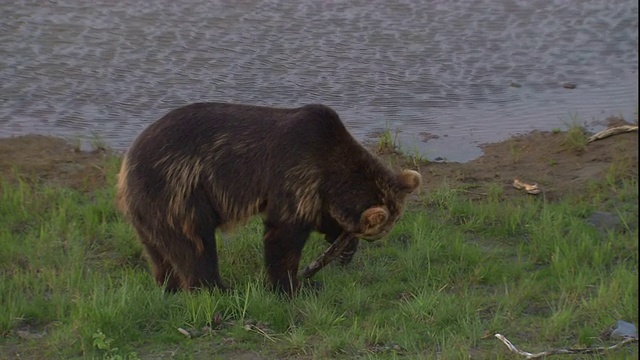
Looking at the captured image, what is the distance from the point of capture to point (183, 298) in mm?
6426

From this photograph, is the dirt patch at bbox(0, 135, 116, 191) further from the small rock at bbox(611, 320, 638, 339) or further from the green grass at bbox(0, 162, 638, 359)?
the small rock at bbox(611, 320, 638, 339)

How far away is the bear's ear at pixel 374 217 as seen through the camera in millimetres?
6637

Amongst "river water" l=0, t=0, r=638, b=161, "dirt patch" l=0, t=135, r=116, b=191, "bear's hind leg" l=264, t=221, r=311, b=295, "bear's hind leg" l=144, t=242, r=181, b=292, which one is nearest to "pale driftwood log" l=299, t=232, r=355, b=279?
"bear's hind leg" l=264, t=221, r=311, b=295

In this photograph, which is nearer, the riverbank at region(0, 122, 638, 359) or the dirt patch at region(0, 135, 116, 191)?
the riverbank at region(0, 122, 638, 359)

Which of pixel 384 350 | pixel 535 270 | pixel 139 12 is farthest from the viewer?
pixel 139 12

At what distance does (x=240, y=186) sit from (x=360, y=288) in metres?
0.98

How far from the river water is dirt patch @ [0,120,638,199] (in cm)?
34

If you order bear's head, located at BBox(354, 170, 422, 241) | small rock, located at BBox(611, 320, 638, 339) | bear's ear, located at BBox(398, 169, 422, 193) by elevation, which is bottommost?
small rock, located at BBox(611, 320, 638, 339)

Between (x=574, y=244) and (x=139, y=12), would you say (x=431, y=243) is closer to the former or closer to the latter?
(x=574, y=244)

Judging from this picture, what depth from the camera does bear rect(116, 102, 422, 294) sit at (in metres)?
6.53

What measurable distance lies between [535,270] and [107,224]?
9.66ft

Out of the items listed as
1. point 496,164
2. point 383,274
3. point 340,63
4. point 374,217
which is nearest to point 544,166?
point 496,164

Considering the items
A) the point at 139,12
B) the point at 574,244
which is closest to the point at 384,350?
the point at 574,244

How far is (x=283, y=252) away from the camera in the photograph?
21.8 ft
